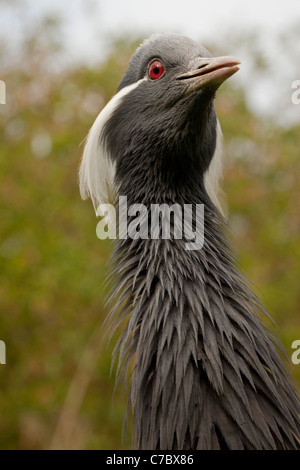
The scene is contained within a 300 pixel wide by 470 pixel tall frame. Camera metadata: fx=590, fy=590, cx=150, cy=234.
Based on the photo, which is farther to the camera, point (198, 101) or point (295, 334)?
point (295, 334)

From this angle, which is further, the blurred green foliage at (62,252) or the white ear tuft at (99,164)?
the blurred green foliage at (62,252)

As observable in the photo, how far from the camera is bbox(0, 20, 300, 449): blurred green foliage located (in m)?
9.70

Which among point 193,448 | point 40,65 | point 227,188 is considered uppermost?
point 40,65

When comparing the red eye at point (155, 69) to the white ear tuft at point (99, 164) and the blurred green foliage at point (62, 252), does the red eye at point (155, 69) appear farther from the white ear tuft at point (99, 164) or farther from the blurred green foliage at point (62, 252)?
the blurred green foliage at point (62, 252)

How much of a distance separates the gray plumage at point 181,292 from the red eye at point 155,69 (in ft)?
0.10

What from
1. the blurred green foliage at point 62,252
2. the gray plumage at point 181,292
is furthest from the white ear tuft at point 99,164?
the blurred green foliage at point 62,252

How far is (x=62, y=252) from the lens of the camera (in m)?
9.50

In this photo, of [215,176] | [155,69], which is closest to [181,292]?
[215,176]

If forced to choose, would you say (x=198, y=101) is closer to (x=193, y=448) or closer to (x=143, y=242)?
(x=143, y=242)

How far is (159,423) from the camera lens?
9.56 feet

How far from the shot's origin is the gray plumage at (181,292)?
2840mm

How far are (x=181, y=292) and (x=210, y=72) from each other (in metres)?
1.25

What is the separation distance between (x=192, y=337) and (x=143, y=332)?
0.29 m

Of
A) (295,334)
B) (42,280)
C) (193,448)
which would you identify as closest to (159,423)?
(193,448)
